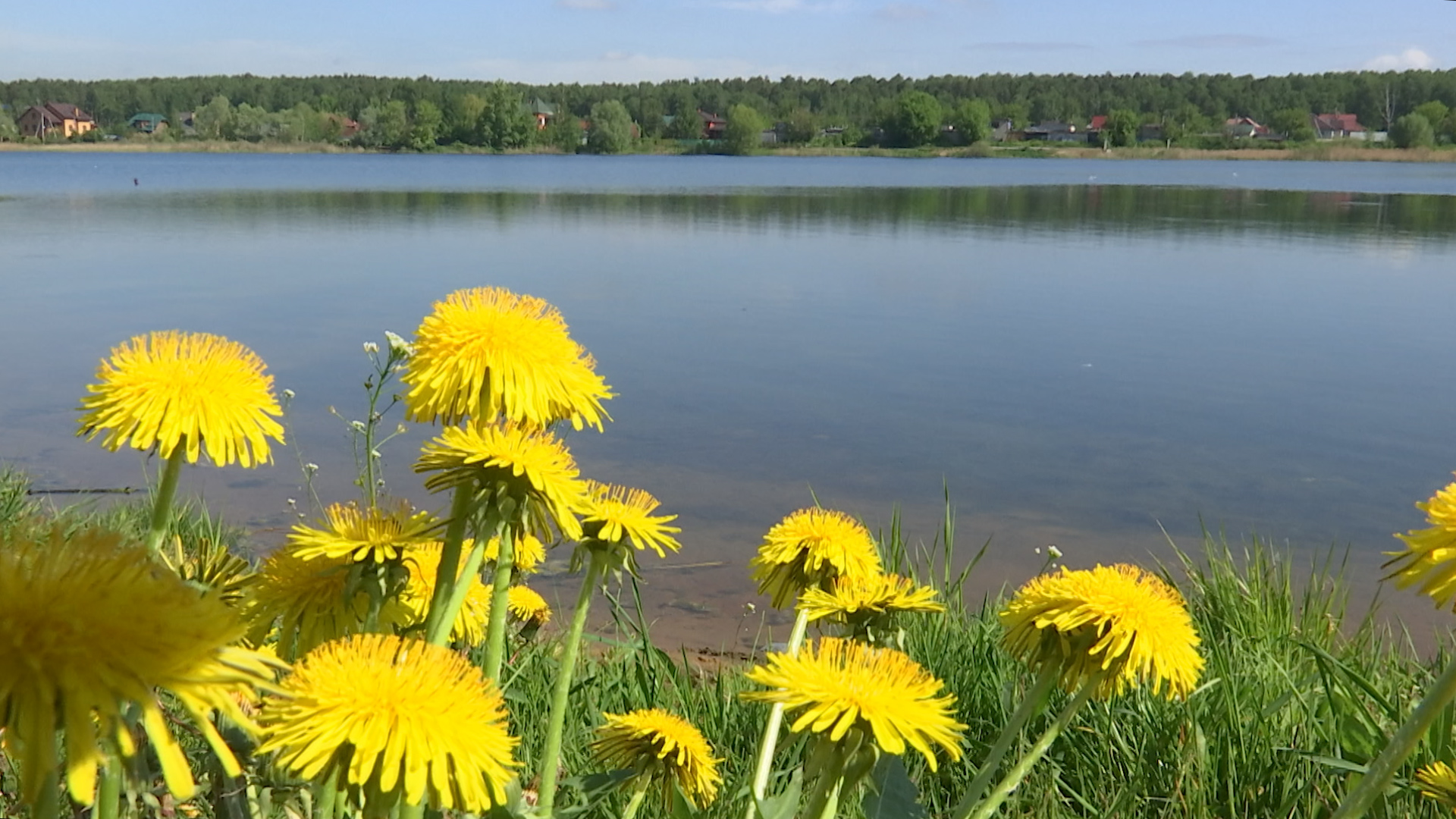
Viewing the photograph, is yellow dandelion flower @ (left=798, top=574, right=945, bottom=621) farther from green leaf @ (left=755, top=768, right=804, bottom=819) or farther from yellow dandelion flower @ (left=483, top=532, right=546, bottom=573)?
yellow dandelion flower @ (left=483, top=532, right=546, bottom=573)

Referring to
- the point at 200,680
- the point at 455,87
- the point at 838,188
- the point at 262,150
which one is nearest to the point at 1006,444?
the point at 200,680

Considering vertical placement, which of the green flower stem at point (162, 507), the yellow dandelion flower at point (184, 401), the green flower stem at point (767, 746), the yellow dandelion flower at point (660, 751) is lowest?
the yellow dandelion flower at point (660, 751)

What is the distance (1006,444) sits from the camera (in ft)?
28.5

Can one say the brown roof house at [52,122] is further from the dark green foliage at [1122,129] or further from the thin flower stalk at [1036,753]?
the thin flower stalk at [1036,753]

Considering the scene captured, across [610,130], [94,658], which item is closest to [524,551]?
[94,658]

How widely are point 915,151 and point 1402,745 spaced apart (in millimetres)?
108225

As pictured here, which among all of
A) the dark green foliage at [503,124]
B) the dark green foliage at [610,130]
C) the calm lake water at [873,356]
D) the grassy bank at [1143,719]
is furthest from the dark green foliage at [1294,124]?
the grassy bank at [1143,719]

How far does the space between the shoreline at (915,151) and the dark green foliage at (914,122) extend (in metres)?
3.31

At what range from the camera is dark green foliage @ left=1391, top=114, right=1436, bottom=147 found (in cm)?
9350

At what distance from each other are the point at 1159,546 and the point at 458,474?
6052mm

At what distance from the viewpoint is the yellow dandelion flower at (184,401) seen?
4.39 feet

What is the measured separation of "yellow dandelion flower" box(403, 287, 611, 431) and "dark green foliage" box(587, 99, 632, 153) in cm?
10686

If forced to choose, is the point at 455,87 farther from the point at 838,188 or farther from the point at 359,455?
the point at 359,455

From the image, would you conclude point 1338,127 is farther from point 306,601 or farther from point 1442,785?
point 306,601
